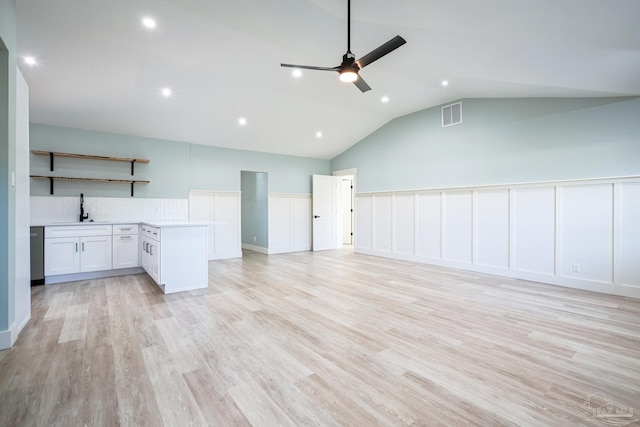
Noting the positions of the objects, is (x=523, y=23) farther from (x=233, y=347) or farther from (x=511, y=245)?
(x=233, y=347)

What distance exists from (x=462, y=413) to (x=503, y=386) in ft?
1.56

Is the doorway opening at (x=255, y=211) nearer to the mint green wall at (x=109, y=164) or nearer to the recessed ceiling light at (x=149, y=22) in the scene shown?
the mint green wall at (x=109, y=164)

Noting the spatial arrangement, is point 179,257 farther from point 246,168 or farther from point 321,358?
point 246,168

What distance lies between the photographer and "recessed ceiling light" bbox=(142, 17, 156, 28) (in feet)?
10.3

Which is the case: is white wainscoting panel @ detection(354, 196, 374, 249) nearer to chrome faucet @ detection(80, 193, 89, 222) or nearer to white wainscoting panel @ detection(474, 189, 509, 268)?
white wainscoting panel @ detection(474, 189, 509, 268)

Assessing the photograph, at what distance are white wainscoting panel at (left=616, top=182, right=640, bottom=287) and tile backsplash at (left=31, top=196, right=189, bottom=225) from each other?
760 centimetres

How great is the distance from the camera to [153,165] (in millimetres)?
5977

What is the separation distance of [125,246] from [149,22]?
3656mm

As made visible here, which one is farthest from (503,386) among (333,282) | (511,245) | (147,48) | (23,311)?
(147,48)

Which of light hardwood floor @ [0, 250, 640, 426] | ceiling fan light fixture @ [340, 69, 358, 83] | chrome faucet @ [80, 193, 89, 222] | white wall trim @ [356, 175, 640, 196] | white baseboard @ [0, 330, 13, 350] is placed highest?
ceiling fan light fixture @ [340, 69, 358, 83]

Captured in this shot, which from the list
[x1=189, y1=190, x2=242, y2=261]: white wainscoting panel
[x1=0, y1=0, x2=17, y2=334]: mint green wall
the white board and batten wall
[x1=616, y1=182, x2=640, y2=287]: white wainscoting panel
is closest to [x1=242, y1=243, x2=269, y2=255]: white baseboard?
[x1=189, y1=190, x2=242, y2=261]: white wainscoting panel

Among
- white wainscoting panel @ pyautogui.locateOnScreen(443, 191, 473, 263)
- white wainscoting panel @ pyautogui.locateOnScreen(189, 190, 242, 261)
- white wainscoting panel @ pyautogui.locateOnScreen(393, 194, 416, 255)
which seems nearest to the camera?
white wainscoting panel @ pyautogui.locateOnScreen(443, 191, 473, 263)

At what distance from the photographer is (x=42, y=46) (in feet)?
11.1

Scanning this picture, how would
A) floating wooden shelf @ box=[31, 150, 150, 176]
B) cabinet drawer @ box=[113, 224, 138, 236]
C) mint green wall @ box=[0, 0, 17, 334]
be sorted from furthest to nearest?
cabinet drawer @ box=[113, 224, 138, 236] → floating wooden shelf @ box=[31, 150, 150, 176] → mint green wall @ box=[0, 0, 17, 334]
